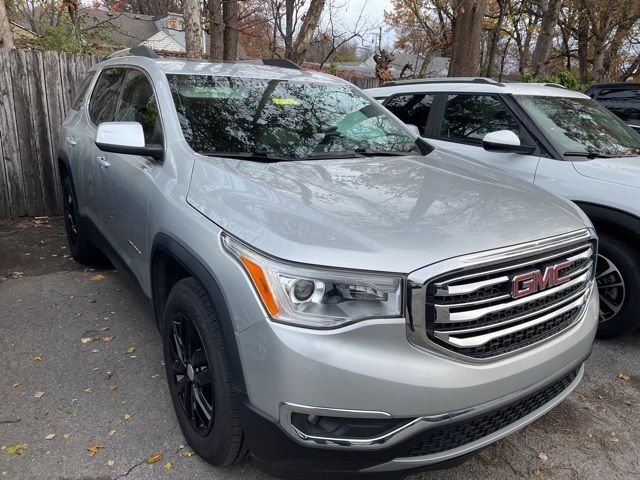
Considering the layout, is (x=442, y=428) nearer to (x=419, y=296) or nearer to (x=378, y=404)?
(x=378, y=404)

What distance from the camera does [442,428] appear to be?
1.87 meters

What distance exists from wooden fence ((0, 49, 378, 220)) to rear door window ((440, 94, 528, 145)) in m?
4.51

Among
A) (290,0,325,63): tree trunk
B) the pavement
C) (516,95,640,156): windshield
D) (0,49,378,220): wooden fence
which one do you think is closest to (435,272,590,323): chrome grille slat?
the pavement

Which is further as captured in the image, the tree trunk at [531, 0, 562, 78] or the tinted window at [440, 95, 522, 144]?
the tree trunk at [531, 0, 562, 78]

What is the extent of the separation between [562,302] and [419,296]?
2.72ft

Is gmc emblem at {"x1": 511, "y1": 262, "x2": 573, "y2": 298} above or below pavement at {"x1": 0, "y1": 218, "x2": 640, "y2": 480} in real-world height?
above

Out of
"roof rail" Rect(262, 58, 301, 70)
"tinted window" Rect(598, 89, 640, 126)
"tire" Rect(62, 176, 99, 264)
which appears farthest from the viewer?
"tinted window" Rect(598, 89, 640, 126)

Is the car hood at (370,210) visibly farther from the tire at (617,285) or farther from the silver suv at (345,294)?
the tire at (617,285)

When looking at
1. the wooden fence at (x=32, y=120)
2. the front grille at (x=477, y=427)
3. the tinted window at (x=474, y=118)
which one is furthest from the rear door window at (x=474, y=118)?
the wooden fence at (x=32, y=120)

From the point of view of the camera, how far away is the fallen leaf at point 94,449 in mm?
2549

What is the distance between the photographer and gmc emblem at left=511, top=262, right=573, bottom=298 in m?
2.01

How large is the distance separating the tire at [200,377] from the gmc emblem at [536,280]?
1.18 meters

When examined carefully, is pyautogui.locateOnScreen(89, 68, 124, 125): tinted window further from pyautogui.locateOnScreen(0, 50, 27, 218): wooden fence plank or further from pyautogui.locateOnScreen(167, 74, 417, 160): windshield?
pyautogui.locateOnScreen(0, 50, 27, 218): wooden fence plank

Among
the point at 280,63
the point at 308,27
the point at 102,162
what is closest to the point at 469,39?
the point at 308,27
